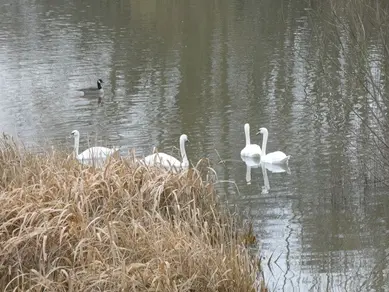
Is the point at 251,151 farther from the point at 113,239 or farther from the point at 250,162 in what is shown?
the point at 113,239

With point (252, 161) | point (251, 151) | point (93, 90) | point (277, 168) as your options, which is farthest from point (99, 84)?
point (277, 168)

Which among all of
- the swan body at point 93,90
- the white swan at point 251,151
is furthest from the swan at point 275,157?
the swan body at point 93,90

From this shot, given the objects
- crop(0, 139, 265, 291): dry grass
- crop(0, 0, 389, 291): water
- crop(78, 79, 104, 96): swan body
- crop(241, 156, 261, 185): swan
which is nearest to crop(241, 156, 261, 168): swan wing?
crop(241, 156, 261, 185): swan

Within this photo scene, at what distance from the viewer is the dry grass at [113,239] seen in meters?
6.84

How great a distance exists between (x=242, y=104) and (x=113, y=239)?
38.0 ft

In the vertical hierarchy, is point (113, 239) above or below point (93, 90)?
above

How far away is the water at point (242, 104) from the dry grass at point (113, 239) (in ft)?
4.80

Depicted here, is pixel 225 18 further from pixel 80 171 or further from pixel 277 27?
pixel 80 171

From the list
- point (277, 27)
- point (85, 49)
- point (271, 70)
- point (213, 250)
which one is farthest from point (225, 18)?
point (213, 250)

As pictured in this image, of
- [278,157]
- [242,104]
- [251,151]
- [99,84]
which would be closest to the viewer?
[278,157]

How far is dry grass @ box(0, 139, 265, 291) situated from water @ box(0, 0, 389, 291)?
146 cm

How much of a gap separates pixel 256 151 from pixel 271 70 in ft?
25.2

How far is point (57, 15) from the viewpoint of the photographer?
34281 mm

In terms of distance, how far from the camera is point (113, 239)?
713cm
